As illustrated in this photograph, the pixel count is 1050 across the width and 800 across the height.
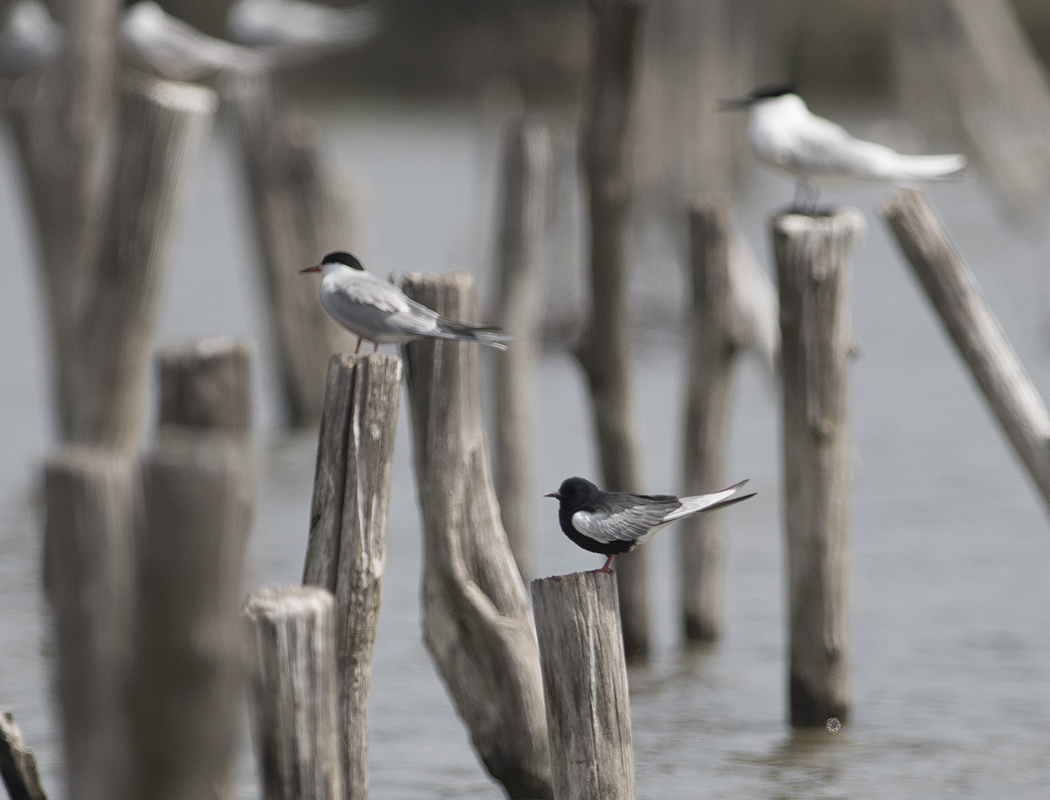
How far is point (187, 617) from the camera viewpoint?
2822mm

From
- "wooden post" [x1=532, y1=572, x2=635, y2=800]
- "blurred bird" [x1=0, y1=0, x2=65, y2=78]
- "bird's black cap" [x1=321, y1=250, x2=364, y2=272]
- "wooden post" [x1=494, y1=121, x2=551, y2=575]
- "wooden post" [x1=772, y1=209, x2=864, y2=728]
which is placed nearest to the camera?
"wooden post" [x1=532, y1=572, x2=635, y2=800]

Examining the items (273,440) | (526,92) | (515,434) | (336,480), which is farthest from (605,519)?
(526,92)

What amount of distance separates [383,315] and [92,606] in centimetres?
155

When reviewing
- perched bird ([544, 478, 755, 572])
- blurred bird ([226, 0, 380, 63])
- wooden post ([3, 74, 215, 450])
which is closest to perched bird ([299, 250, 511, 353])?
perched bird ([544, 478, 755, 572])

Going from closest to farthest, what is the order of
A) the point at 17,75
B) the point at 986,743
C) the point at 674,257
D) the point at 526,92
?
the point at 986,743 → the point at 17,75 → the point at 674,257 → the point at 526,92

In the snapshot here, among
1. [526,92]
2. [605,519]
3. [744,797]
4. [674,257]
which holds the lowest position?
[744,797]

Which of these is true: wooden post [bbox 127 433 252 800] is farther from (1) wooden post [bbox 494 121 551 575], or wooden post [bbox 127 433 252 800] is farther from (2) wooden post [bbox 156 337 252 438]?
(1) wooden post [bbox 494 121 551 575]

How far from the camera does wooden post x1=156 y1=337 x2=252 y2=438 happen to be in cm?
368

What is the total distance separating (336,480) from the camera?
13.4ft

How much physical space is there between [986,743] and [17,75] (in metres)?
8.04

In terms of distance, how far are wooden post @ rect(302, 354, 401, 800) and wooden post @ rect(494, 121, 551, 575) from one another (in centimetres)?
304

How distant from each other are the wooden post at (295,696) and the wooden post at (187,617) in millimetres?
343

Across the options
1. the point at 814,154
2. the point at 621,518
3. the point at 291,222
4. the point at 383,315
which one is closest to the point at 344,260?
the point at 383,315

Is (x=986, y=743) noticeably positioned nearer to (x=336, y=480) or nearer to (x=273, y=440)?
(x=336, y=480)
